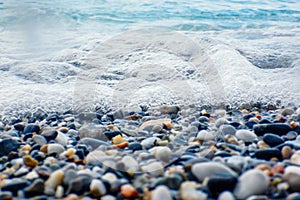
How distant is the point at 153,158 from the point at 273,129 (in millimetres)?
759

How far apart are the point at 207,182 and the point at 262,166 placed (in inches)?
10.7

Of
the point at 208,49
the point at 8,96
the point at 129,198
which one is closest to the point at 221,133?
the point at 129,198

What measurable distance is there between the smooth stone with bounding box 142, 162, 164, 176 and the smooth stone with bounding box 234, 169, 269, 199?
0.33 m

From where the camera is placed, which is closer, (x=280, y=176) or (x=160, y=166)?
(x=280, y=176)

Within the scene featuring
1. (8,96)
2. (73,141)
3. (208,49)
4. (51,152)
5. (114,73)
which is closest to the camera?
(51,152)

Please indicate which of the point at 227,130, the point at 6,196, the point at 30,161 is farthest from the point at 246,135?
the point at 6,196

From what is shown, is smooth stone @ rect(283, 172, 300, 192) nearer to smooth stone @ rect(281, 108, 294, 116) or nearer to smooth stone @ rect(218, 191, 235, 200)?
smooth stone @ rect(218, 191, 235, 200)

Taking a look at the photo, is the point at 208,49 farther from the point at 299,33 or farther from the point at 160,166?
the point at 160,166

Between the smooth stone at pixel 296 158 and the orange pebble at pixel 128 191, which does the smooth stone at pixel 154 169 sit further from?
the smooth stone at pixel 296 158

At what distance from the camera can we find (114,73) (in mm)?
3852

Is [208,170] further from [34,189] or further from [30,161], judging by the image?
[30,161]

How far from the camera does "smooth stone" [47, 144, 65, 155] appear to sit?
181 cm

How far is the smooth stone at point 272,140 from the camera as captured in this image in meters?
1.81

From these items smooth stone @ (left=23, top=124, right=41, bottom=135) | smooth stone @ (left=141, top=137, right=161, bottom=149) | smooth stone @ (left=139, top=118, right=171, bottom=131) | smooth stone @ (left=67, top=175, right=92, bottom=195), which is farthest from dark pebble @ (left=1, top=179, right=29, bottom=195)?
smooth stone @ (left=139, top=118, right=171, bottom=131)
